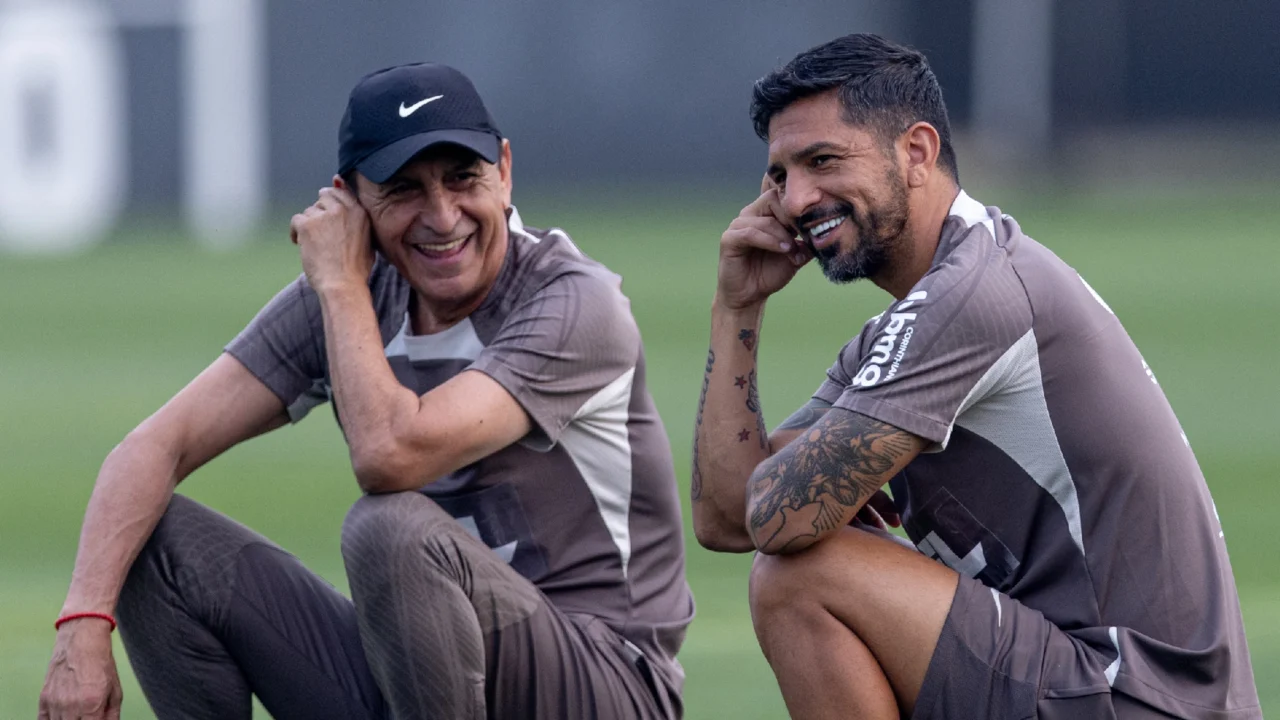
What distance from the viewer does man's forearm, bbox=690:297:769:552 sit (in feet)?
12.6

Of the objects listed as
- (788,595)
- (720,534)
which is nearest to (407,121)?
(720,534)

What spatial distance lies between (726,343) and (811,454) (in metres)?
0.54

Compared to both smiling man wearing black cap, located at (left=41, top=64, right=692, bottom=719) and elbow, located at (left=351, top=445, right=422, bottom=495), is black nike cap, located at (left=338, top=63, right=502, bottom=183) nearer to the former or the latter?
smiling man wearing black cap, located at (left=41, top=64, right=692, bottom=719)

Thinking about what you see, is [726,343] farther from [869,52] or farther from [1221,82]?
[1221,82]

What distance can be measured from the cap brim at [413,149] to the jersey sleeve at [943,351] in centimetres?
102

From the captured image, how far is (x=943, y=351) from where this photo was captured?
336cm

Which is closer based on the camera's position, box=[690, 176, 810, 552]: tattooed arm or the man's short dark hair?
the man's short dark hair

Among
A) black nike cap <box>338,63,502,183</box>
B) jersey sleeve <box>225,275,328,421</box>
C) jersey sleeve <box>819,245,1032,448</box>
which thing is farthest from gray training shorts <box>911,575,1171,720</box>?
jersey sleeve <box>225,275,328,421</box>

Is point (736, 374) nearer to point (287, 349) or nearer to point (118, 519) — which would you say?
point (287, 349)

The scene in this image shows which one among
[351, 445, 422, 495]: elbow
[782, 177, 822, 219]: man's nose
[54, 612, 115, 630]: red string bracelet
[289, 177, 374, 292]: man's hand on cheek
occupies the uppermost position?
[782, 177, 822, 219]: man's nose

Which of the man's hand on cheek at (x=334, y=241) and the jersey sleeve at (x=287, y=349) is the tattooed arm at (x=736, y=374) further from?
the jersey sleeve at (x=287, y=349)

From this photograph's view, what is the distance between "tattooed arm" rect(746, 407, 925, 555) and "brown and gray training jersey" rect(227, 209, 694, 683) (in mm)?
545

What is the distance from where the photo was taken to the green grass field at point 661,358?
611 centimetres

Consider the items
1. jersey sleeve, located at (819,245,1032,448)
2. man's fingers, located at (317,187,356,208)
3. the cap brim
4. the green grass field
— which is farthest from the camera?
the green grass field
